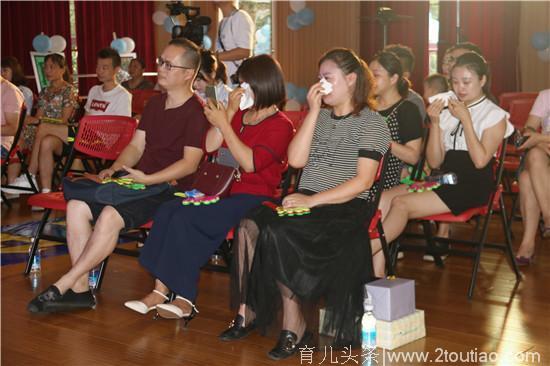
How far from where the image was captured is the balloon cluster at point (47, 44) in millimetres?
11414

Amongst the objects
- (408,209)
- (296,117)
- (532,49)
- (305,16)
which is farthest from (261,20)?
(408,209)

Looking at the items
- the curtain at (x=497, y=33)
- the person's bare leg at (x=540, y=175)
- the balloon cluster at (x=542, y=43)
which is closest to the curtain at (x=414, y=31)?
the curtain at (x=497, y=33)

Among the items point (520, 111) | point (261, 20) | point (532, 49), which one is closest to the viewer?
point (520, 111)

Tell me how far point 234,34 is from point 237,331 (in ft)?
9.12

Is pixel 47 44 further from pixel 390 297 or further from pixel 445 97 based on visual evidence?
pixel 390 297

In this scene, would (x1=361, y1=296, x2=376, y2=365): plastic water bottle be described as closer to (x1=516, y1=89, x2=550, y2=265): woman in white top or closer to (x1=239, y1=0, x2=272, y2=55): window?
(x1=516, y1=89, x2=550, y2=265): woman in white top

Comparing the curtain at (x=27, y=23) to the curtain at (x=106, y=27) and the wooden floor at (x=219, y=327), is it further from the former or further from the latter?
the wooden floor at (x=219, y=327)

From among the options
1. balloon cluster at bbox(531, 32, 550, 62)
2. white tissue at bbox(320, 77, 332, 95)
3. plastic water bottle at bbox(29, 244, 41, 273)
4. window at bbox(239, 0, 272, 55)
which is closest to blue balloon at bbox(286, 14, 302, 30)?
window at bbox(239, 0, 272, 55)

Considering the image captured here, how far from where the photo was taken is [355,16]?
10.0m

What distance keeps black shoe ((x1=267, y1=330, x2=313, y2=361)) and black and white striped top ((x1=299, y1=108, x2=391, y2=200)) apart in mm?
630

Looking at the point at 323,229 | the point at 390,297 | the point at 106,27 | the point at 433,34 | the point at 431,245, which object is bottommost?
the point at 431,245

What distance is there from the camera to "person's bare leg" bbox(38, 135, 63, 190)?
22.4 ft

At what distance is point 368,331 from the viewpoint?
10.5 ft

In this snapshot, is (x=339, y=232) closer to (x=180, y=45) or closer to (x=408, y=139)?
(x=408, y=139)
